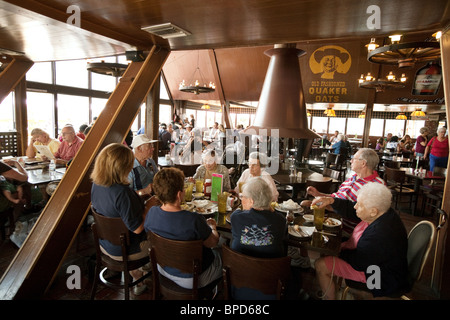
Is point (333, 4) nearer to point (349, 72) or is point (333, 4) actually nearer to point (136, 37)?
point (136, 37)

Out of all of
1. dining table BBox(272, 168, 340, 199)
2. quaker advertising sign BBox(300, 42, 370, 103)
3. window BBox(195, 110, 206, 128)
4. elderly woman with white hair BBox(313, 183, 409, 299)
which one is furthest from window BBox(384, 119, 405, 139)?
elderly woman with white hair BBox(313, 183, 409, 299)

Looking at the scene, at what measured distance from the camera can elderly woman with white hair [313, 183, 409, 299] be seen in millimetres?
1740

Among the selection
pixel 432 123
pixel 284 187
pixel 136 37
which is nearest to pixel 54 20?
pixel 136 37

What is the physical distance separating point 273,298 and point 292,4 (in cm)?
205

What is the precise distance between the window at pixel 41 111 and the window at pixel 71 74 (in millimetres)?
745

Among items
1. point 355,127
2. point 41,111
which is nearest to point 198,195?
point 41,111

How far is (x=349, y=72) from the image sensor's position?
385 inches

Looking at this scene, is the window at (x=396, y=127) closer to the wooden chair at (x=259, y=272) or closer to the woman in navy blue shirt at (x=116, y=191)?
the wooden chair at (x=259, y=272)

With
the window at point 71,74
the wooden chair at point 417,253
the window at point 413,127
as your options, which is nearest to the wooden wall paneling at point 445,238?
the wooden chair at point 417,253

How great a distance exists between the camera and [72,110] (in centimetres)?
960

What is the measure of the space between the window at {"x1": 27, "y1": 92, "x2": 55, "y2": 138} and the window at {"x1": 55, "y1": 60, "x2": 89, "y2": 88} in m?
0.74

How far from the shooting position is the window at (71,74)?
8.89 meters

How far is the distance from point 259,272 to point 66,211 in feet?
5.97

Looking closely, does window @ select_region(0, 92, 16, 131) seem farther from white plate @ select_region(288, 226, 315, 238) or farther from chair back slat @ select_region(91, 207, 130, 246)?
white plate @ select_region(288, 226, 315, 238)
